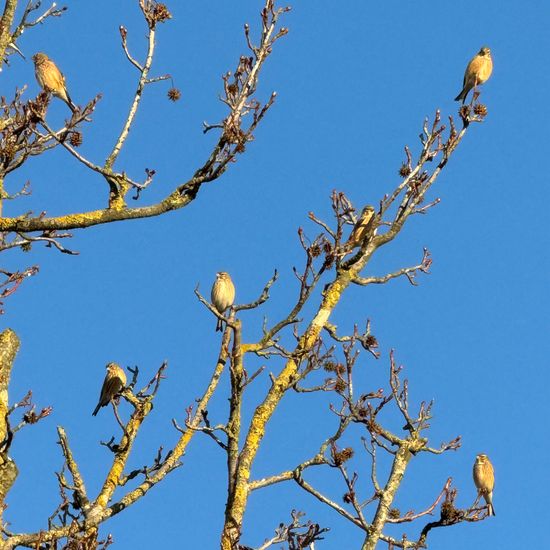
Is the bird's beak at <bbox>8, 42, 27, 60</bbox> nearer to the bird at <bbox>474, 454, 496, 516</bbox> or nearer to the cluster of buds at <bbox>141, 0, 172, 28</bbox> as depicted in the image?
the cluster of buds at <bbox>141, 0, 172, 28</bbox>

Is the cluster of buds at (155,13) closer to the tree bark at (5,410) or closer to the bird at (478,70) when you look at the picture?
the tree bark at (5,410)

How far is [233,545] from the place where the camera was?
743cm

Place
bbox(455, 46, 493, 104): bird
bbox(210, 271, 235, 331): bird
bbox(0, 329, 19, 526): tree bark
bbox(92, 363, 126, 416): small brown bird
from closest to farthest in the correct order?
bbox(0, 329, 19, 526): tree bark, bbox(92, 363, 126, 416): small brown bird, bbox(210, 271, 235, 331): bird, bbox(455, 46, 493, 104): bird

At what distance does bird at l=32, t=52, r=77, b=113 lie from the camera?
1199 centimetres

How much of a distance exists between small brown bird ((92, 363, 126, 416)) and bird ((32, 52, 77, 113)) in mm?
3229

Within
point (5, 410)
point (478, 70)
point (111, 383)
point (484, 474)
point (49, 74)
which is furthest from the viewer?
point (478, 70)

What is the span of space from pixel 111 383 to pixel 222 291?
1.83 metres

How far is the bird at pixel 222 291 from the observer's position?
1416 centimetres

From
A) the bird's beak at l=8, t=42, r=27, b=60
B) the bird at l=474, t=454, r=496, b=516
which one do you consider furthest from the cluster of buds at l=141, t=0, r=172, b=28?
the bird at l=474, t=454, r=496, b=516

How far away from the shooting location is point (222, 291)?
1416 cm

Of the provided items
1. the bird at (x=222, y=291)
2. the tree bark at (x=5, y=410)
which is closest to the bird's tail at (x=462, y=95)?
the bird at (x=222, y=291)

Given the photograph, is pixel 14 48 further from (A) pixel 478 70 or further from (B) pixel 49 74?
(A) pixel 478 70

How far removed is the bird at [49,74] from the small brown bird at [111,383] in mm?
3229

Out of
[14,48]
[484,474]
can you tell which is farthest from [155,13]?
[484,474]
